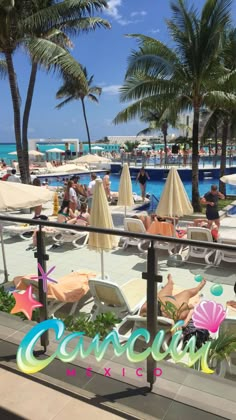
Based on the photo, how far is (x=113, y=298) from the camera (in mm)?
4664

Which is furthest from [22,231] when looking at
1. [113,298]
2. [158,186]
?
[158,186]

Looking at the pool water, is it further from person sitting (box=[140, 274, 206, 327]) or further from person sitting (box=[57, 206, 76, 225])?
person sitting (box=[140, 274, 206, 327])

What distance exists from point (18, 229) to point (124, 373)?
6.68 meters

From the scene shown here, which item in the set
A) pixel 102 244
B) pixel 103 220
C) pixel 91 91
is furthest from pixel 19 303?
pixel 91 91

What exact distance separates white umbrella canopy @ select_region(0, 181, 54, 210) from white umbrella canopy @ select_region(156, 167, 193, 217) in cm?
269

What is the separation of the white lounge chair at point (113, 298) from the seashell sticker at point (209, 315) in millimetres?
1917

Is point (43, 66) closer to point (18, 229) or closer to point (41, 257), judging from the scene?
point (18, 229)

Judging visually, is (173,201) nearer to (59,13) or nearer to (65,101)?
(59,13)

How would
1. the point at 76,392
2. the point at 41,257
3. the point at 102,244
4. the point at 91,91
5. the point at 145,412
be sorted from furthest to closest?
1. the point at 91,91
2. the point at 102,244
3. the point at 41,257
4. the point at 76,392
5. the point at 145,412

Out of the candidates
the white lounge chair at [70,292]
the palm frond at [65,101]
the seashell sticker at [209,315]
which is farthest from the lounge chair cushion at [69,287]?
the palm frond at [65,101]

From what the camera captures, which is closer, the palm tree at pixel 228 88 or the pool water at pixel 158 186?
the palm tree at pixel 228 88

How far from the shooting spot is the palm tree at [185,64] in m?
12.0

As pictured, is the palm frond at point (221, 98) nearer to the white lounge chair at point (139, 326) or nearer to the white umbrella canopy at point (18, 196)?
the white umbrella canopy at point (18, 196)

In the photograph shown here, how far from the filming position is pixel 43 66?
13758 mm
